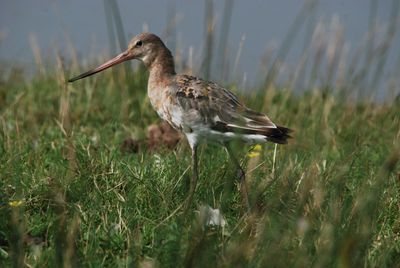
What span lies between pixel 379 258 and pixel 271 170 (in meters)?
1.50

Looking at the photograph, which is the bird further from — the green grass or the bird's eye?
the bird's eye

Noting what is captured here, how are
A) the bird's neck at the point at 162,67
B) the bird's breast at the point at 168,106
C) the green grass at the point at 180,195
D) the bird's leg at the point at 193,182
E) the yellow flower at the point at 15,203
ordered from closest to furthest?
the green grass at the point at 180,195 → the yellow flower at the point at 15,203 → the bird's leg at the point at 193,182 → the bird's breast at the point at 168,106 → the bird's neck at the point at 162,67

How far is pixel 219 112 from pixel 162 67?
906mm

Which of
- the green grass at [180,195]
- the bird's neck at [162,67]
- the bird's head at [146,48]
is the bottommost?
the green grass at [180,195]

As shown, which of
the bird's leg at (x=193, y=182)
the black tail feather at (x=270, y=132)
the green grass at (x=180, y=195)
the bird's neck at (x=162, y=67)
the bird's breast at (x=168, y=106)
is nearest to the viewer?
the green grass at (x=180, y=195)

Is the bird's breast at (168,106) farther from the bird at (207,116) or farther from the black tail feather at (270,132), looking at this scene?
the black tail feather at (270,132)

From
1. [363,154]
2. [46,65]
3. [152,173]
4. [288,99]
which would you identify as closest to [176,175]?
[152,173]

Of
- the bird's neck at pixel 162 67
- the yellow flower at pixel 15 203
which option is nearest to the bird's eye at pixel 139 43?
the bird's neck at pixel 162 67

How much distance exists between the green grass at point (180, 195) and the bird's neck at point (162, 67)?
0.57 meters

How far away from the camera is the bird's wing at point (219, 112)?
4.95m

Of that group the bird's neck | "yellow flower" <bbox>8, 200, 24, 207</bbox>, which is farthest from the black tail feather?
"yellow flower" <bbox>8, 200, 24, 207</bbox>

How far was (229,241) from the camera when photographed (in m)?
3.84

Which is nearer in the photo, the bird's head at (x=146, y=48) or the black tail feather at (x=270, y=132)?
the black tail feather at (x=270, y=132)

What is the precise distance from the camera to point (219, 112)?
516 centimetres
